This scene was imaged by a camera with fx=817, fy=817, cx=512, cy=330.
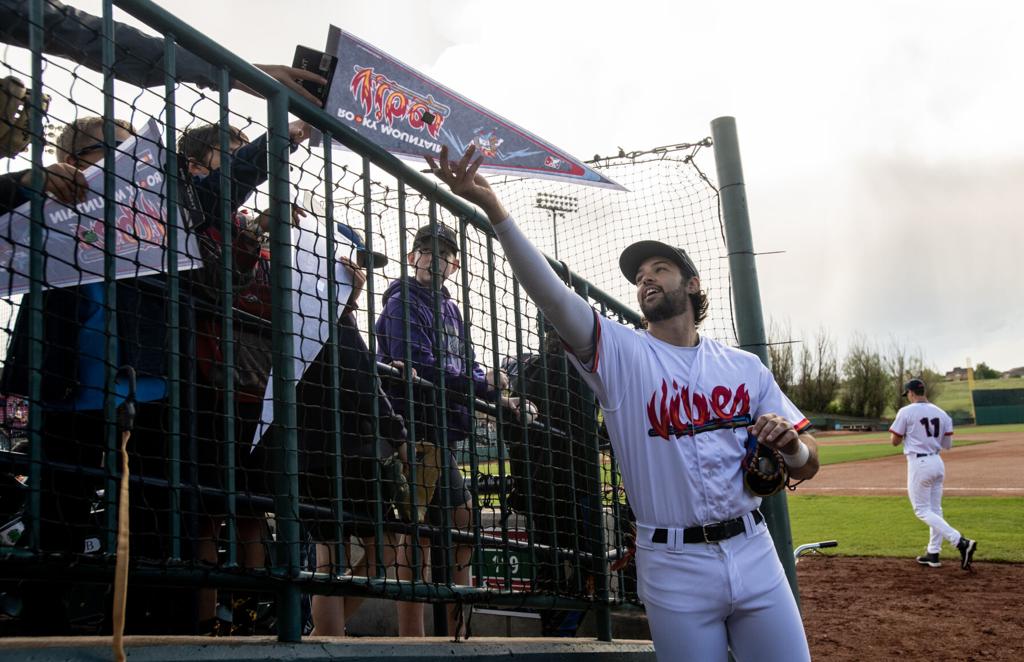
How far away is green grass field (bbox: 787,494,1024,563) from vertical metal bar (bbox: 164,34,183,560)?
1067cm

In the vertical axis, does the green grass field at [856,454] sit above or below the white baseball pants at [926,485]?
above

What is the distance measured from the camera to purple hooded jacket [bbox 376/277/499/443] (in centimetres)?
297

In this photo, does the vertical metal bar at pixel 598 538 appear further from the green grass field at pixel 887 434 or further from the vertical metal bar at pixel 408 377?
the green grass field at pixel 887 434

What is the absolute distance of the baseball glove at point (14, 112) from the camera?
186 cm

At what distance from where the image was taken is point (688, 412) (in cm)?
298

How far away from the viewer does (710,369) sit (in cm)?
314

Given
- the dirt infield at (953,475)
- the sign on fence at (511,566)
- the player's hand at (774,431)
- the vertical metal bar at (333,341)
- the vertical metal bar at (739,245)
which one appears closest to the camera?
the vertical metal bar at (333,341)

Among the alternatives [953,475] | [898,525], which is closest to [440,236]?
[898,525]

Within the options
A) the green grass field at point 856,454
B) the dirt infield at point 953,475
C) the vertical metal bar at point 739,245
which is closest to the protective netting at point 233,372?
the vertical metal bar at point 739,245

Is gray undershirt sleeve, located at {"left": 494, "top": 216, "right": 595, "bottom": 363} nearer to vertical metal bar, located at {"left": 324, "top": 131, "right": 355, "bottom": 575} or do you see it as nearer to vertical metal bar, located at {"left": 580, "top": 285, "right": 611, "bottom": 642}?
vertical metal bar, located at {"left": 324, "top": 131, "right": 355, "bottom": 575}

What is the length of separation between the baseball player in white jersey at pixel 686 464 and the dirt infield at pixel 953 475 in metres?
17.3

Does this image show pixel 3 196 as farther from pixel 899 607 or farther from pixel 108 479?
pixel 899 607

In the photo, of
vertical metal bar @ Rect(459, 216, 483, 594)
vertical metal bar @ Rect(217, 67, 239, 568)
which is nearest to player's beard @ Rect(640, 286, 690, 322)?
vertical metal bar @ Rect(459, 216, 483, 594)

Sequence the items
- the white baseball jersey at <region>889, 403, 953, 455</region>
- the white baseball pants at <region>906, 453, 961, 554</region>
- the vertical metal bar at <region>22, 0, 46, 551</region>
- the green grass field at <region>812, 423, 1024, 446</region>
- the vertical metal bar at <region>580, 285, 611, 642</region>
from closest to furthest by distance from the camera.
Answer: the vertical metal bar at <region>22, 0, 46, 551</region> < the vertical metal bar at <region>580, 285, 611, 642</region> < the white baseball pants at <region>906, 453, 961, 554</region> < the white baseball jersey at <region>889, 403, 953, 455</region> < the green grass field at <region>812, 423, 1024, 446</region>
